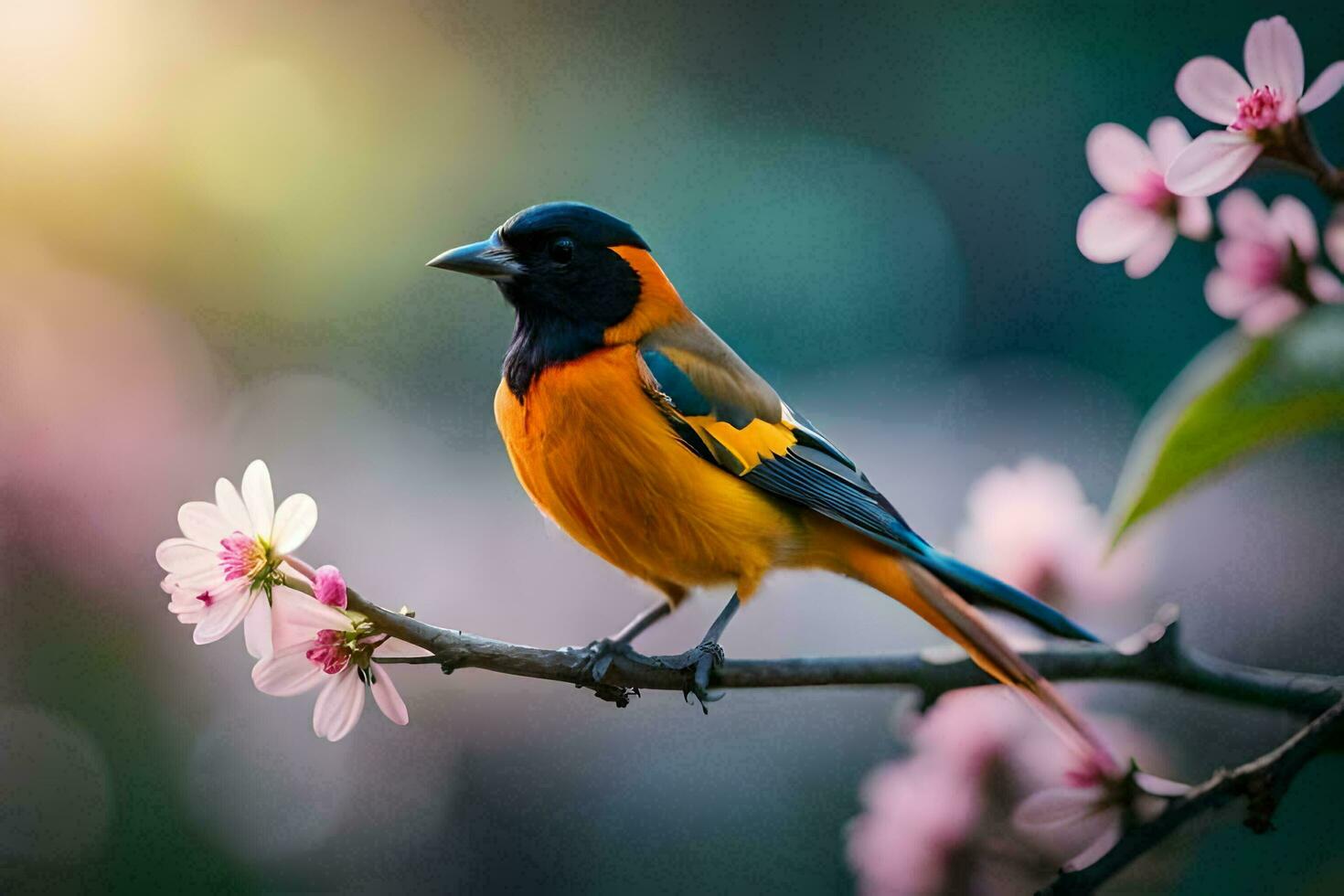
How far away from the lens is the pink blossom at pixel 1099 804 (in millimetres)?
694

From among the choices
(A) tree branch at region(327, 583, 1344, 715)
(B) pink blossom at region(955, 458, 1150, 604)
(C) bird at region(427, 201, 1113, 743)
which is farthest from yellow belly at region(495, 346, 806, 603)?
(B) pink blossom at region(955, 458, 1150, 604)

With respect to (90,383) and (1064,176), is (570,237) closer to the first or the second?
(90,383)

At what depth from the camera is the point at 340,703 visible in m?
0.69

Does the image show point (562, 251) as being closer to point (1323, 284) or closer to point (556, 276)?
point (556, 276)

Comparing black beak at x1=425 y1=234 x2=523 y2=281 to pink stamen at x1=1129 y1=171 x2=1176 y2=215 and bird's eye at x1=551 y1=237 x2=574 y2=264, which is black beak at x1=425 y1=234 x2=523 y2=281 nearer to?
bird's eye at x1=551 y1=237 x2=574 y2=264

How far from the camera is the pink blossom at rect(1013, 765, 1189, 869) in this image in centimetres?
69

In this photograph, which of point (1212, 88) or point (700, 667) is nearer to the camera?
point (1212, 88)

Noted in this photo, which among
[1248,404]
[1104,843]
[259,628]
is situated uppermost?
[1248,404]

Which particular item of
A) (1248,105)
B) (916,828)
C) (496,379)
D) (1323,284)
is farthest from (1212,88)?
(496,379)

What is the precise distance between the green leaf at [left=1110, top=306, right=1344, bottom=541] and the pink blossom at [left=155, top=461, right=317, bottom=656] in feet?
1.36

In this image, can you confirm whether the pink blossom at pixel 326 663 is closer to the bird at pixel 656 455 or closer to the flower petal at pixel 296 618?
the flower petal at pixel 296 618

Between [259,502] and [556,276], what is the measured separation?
1.29ft

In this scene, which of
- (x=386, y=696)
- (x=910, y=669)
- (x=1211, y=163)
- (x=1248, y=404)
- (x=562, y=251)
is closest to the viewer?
(x=1248, y=404)

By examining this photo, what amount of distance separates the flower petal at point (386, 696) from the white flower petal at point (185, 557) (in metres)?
0.10
